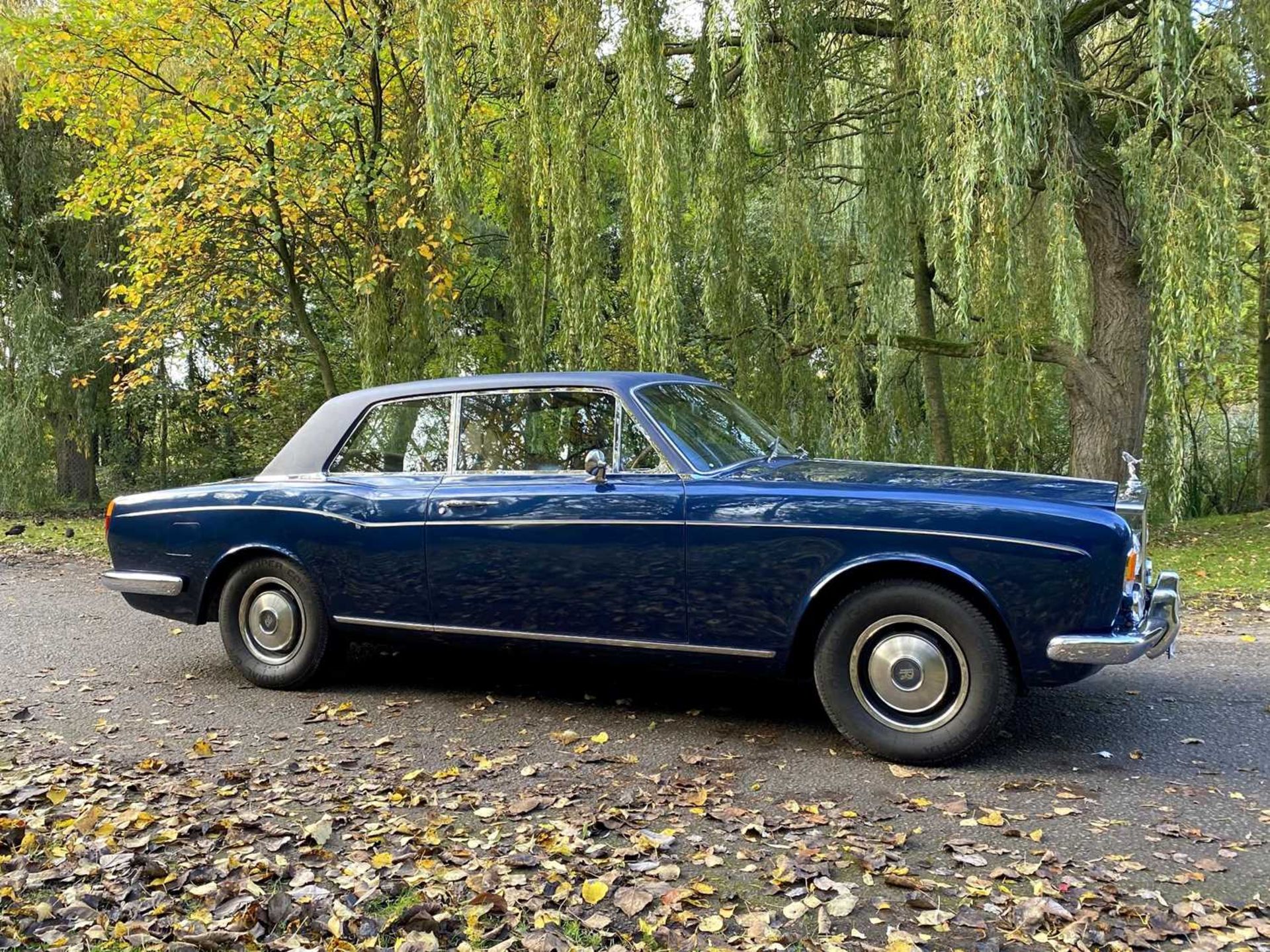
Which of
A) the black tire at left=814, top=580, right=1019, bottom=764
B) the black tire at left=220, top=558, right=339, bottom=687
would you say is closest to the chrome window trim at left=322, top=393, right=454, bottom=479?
the black tire at left=220, top=558, right=339, bottom=687

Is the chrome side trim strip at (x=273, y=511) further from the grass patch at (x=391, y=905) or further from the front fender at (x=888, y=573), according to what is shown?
the grass patch at (x=391, y=905)

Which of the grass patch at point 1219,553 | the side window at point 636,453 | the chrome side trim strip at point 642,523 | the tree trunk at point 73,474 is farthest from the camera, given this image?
the tree trunk at point 73,474

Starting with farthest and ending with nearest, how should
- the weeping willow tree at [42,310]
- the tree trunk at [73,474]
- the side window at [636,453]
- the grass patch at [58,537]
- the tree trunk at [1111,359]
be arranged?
the tree trunk at [73,474], the weeping willow tree at [42,310], the grass patch at [58,537], the tree trunk at [1111,359], the side window at [636,453]

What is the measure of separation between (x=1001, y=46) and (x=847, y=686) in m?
4.67

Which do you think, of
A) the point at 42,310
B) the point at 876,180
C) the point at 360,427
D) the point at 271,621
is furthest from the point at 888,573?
the point at 42,310

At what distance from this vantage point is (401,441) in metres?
5.39

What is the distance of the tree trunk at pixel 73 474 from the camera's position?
17781 mm

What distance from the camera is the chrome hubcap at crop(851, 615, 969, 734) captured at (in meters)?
4.09

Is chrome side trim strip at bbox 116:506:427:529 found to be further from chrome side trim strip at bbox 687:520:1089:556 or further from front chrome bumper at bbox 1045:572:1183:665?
front chrome bumper at bbox 1045:572:1183:665

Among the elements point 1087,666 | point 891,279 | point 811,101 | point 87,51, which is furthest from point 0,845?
point 87,51

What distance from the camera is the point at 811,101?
8.96 m

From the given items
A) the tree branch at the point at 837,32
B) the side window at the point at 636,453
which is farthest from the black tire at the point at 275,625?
the tree branch at the point at 837,32

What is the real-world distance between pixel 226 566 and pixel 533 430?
1.98m

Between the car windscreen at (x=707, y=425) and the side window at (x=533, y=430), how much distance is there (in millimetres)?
269
